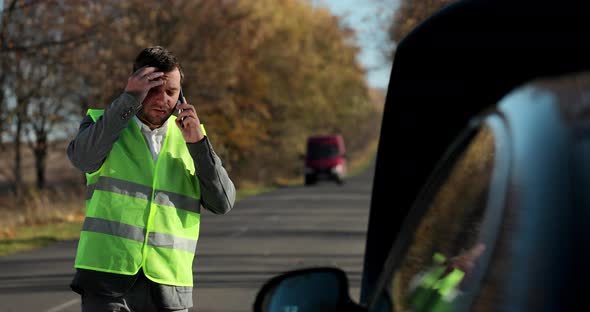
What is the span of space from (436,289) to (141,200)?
226 cm

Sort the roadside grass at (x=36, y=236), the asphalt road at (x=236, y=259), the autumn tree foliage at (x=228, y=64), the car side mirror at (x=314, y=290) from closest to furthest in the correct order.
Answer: the car side mirror at (x=314, y=290) → the asphalt road at (x=236, y=259) → the roadside grass at (x=36, y=236) → the autumn tree foliage at (x=228, y=64)

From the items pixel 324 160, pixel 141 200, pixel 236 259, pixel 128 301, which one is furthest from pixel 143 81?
pixel 324 160

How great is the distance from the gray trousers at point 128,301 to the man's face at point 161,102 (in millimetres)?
601

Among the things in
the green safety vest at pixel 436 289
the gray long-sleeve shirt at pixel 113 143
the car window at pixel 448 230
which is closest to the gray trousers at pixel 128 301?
the gray long-sleeve shirt at pixel 113 143

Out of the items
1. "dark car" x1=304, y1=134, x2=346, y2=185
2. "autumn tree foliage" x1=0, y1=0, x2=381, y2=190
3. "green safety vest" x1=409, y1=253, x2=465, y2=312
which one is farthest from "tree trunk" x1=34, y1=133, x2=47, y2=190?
"green safety vest" x1=409, y1=253, x2=465, y2=312

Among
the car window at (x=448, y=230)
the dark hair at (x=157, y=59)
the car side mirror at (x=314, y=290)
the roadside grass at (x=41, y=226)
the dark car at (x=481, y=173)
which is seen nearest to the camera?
the dark car at (x=481, y=173)

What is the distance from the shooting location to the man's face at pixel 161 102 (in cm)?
458

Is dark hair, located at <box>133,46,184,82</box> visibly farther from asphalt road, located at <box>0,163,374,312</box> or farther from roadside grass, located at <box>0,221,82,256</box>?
roadside grass, located at <box>0,221,82,256</box>

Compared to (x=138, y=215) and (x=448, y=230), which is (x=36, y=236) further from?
(x=448, y=230)

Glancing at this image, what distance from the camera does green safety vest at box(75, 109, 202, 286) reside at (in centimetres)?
443

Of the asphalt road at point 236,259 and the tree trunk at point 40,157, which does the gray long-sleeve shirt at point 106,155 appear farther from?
the tree trunk at point 40,157

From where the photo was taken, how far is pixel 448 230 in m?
2.45

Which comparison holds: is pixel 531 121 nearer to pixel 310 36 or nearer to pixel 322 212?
pixel 322 212

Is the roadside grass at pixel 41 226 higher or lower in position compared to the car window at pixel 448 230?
lower
